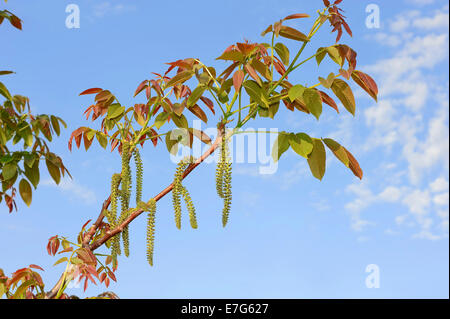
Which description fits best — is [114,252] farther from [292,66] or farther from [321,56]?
[321,56]

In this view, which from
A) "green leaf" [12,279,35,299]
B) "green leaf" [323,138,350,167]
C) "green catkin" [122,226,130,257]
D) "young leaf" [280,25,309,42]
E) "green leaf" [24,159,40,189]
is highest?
"young leaf" [280,25,309,42]

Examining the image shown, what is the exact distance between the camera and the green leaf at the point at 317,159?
203 cm

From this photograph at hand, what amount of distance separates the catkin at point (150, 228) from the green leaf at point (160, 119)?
15.3 inches

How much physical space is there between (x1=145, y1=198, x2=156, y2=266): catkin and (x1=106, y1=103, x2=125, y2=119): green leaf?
573 millimetres

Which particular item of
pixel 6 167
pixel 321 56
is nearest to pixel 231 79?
pixel 321 56

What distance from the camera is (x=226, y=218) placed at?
5.96 ft

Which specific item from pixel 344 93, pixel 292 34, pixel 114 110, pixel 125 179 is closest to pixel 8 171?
pixel 114 110

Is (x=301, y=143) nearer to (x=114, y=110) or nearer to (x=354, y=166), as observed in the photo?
(x=354, y=166)

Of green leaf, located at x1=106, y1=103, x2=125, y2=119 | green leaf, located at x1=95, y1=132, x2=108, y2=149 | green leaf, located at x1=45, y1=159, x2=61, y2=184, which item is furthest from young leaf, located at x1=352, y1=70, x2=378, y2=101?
green leaf, located at x1=45, y1=159, x2=61, y2=184

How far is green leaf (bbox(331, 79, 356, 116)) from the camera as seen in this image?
6.70 feet

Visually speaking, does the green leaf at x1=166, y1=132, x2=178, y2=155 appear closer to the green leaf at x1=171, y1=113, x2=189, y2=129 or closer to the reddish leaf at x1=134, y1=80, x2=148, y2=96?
the green leaf at x1=171, y1=113, x2=189, y2=129

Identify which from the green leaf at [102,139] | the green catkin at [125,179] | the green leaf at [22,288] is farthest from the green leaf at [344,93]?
the green leaf at [22,288]

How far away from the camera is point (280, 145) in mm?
2035
